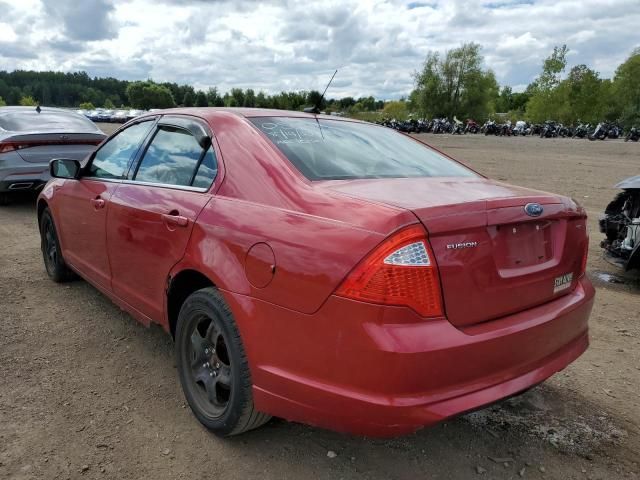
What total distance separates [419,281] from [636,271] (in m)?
5.21

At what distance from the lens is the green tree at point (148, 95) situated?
4688 inches

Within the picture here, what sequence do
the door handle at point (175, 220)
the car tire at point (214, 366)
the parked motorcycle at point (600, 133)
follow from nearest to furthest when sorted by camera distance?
the car tire at point (214, 366) → the door handle at point (175, 220) → the parked motorcycle at point (600, 133)

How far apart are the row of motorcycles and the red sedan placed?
1557 inches

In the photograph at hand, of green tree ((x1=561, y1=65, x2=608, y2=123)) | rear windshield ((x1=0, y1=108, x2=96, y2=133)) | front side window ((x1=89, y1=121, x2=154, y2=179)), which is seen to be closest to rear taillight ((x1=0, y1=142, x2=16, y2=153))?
rear windshield ((x1=0, y1=108, x2=96, y2=133))

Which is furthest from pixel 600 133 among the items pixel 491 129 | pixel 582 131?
pixel 491 129

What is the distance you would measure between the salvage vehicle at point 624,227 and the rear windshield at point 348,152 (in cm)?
297

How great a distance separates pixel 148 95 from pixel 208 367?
131m

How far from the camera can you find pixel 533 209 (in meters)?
2.30

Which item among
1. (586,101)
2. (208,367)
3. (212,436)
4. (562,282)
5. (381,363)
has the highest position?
(586,101)

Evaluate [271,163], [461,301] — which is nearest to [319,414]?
[461,301]

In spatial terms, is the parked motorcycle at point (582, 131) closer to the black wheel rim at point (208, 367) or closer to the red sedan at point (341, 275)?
the red sedan at point (341, 275)

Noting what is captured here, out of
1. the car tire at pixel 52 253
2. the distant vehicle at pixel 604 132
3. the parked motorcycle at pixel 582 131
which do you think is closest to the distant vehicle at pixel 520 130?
the parked motorcycle at pixel 582 131

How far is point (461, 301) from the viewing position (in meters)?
2.08

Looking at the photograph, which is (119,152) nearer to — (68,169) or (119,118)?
(68,169)
